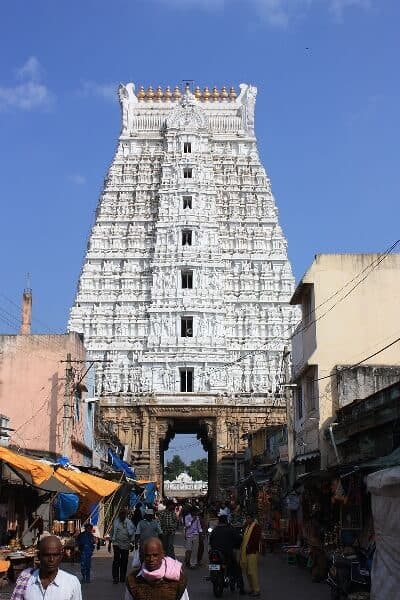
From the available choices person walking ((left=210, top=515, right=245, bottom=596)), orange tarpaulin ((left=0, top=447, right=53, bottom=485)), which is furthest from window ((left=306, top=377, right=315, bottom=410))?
orange tarpaulin ((left=0, top=447, right=53, bottom=485))

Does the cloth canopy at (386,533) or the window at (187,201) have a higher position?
the window at (187,201)

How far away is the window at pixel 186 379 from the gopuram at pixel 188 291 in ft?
0.29

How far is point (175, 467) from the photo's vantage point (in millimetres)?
134750

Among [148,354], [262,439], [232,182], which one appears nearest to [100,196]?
[232,182]

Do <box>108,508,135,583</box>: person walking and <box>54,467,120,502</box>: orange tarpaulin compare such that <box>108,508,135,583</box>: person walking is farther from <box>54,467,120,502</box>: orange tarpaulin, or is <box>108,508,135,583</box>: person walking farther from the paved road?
<box>54,467,120,502</box>: orange tarpaulin

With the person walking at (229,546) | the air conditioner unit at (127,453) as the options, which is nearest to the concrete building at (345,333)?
the person walking at (229,546)

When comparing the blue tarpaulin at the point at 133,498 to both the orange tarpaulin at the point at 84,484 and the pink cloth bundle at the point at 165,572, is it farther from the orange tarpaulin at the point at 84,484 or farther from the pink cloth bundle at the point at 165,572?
the pink cloth bundle at the point at 165,572

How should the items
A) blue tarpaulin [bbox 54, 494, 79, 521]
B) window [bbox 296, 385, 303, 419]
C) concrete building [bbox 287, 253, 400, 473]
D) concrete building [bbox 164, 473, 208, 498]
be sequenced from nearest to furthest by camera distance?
1. blue tarpaulin [bbox 54, 494, 79, 521]
2. concrete building [bbox 287, 253, 400, 473]
3. window [bbox 296, 385, 303, 419]
4. concrete building [bbox 164, 473, 208, 498]

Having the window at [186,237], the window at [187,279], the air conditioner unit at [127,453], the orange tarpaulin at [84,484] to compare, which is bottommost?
the orange tarpaulin at [84,484]

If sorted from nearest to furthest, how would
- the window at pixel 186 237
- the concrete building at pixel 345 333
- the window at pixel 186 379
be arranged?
1. the concrete building at pixel 345 333
2. the window at pixel 186 379
3. the window at pixel 186 237

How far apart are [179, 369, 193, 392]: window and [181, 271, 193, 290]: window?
6712 mm

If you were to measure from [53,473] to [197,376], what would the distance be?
1487 inches

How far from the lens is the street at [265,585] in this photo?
13695 millimetres

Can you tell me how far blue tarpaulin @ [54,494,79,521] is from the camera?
→ 19.1m
